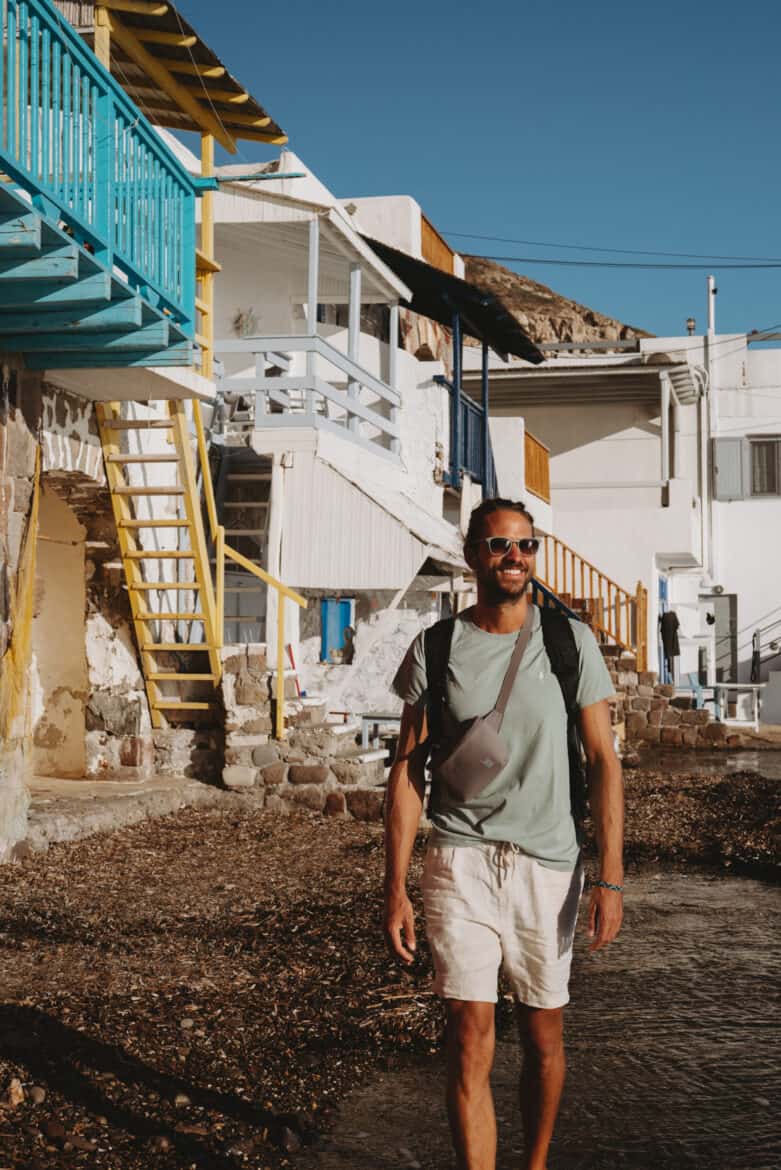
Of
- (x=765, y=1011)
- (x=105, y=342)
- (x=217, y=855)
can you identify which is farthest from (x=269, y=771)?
(x=765, y=1011)

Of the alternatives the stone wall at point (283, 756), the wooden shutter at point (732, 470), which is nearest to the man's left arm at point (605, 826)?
the stone wall at point (283, 756)

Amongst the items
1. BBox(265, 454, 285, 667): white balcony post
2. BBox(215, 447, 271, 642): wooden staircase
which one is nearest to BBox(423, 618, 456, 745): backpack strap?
BBox(265, 454, 285, 667): white balcony post

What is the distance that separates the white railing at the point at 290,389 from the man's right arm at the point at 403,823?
438 inches

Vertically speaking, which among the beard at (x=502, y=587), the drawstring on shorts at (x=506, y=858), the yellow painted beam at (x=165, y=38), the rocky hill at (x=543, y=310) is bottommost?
the drawstring on shorts at (x=506, y=858)

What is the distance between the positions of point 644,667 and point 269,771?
12390 millimetres

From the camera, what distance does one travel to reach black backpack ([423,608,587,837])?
3.97 metres

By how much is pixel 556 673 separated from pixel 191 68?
8.70 metres

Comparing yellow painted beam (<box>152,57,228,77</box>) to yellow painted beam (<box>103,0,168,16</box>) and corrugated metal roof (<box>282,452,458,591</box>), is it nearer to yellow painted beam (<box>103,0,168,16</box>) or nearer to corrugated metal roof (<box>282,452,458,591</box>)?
yellow painted beam (<box>103,0,168,16</box>)

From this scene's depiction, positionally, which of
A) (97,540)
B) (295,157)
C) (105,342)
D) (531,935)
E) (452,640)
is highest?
(295,157)

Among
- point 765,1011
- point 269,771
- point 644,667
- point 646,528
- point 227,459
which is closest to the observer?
point 765,1011

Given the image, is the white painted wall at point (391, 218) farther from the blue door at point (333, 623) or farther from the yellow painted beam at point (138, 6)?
the yellow painted beam at point (138, 6)

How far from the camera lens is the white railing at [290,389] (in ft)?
49.4

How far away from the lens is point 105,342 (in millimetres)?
9500

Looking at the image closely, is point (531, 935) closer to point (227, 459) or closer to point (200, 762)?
point (200, 762)
